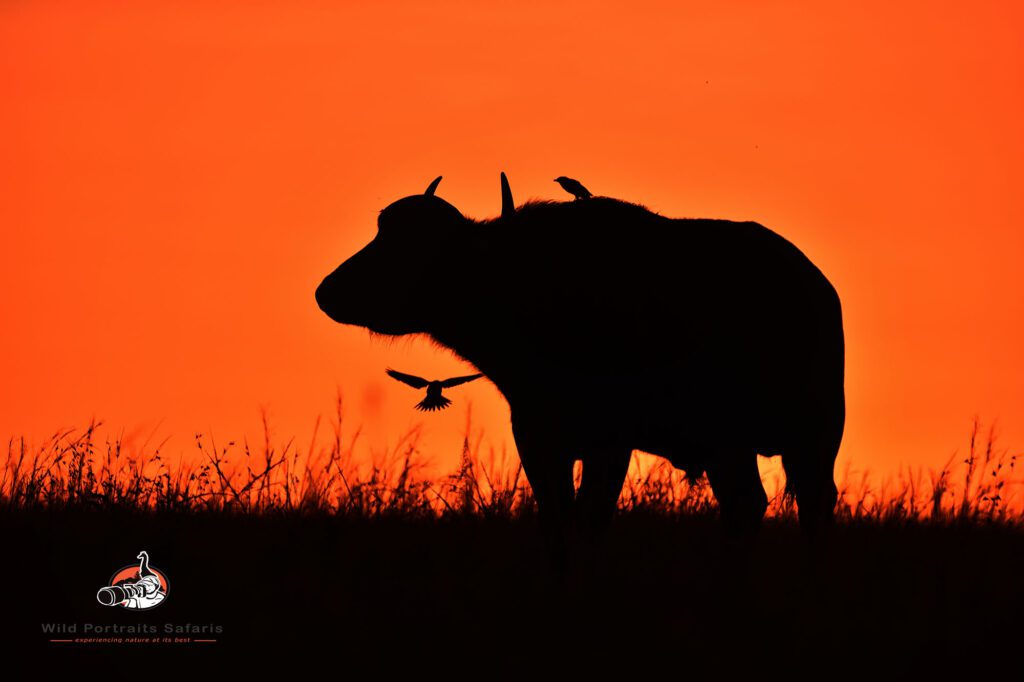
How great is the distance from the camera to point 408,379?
7754mm

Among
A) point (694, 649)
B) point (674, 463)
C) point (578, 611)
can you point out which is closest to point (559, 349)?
point (674, 463)

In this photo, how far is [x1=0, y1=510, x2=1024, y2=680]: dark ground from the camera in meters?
5.65

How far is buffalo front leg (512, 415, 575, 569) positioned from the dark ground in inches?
8.2

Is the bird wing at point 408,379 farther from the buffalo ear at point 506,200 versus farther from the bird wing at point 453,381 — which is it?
the buffalo ear at point 506,200

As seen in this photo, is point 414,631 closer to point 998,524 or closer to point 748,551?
point 748,551

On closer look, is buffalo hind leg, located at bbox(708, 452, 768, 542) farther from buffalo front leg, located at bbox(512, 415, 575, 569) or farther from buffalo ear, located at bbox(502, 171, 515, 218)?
buffalo ear, located at bbox(502, 171, 515, 218)

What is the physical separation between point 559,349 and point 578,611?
1762 millimetres

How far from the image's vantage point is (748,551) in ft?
24.2
